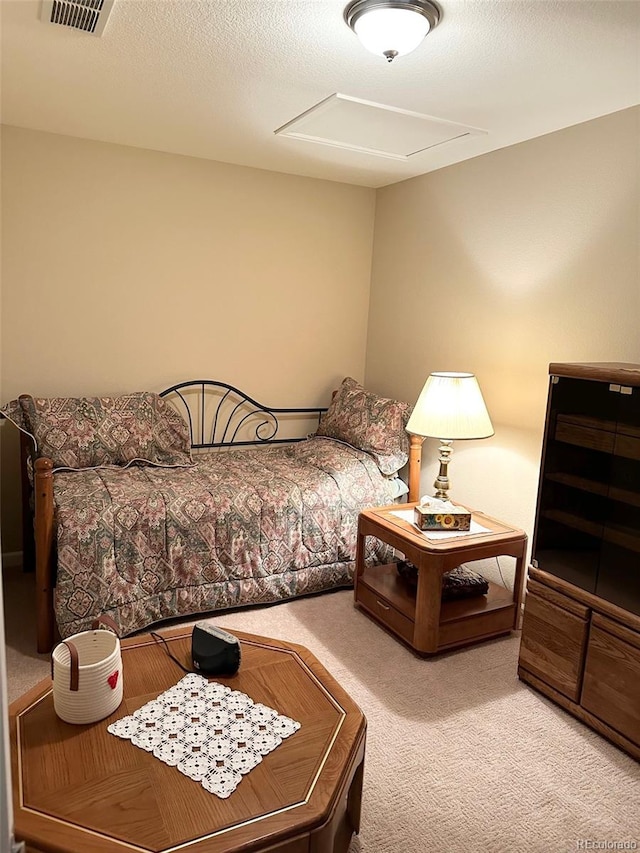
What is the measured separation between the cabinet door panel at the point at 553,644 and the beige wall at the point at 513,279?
0.72 m

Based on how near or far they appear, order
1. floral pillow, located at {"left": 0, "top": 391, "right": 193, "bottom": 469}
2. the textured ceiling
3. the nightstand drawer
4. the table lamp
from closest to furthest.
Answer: the textured ceiling < the nightstand drawer < the table lamp < floral pillow, located at {"left": 0, "top": 391, "right": 193, "bottom": 469}

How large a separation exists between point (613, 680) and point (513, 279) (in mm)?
1905

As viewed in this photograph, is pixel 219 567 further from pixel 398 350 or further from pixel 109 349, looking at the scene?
pixel 398 350

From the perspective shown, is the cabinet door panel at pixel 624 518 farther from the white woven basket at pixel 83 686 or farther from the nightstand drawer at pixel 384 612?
the white woven basket at pixel 83 686

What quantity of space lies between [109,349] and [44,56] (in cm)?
164

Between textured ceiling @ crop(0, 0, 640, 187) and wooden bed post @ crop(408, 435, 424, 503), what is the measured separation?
1580mm

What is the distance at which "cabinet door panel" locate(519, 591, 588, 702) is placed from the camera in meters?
2.31

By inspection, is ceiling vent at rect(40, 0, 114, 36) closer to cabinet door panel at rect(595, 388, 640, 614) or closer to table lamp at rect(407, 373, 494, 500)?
table lamp at rect(407, 373, 494, 500)

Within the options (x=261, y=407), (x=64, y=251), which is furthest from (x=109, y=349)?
(x=261, y=407)

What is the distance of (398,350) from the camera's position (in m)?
4.13

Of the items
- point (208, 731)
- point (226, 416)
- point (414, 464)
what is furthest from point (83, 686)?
point (226, 416)

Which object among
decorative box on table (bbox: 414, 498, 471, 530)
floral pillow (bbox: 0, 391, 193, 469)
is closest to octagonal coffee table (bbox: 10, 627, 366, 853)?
decorative box on table (bbox: 414, 498, 471, 530)

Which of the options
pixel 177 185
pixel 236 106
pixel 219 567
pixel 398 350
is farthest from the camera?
pixel 398 350

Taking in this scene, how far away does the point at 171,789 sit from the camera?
1397 millimetres
